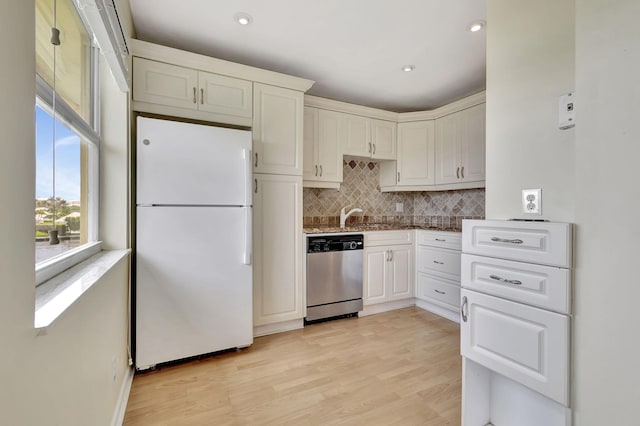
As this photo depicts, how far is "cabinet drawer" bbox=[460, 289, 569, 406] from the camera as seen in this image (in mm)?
1111

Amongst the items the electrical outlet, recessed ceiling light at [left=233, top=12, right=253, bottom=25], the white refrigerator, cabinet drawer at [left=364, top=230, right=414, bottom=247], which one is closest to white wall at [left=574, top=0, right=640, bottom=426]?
the electrical outlet

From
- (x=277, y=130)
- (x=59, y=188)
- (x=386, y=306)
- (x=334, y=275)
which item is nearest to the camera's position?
(x=59, y=188)

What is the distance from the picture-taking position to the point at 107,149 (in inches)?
70.1

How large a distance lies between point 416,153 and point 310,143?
1387mm

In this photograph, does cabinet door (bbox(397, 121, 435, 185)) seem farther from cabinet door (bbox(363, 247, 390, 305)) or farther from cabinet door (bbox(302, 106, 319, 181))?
cabinet door (bbox(302, 106, 319, 181))

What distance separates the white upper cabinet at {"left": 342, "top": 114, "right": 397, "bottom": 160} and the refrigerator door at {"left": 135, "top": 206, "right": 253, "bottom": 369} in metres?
1.65

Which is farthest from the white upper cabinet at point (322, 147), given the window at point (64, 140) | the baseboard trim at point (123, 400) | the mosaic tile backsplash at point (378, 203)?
the baseboard trim at point (123, 400)

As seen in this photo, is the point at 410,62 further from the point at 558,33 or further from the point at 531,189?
the point at 531,189

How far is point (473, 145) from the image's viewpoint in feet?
9.89

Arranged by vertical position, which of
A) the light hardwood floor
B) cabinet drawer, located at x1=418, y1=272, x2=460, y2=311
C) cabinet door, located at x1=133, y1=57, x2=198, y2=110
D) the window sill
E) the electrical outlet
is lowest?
the light hardwood floor

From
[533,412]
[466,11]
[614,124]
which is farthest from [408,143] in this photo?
[533,412]

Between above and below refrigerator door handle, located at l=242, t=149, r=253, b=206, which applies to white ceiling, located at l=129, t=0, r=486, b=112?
above

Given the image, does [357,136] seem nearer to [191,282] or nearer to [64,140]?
[191,282]

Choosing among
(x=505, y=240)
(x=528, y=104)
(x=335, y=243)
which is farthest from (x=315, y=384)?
(x=528, y=104)
